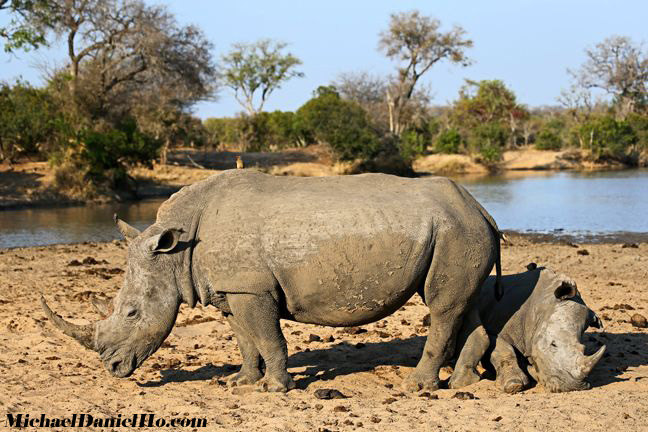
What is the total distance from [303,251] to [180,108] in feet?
140

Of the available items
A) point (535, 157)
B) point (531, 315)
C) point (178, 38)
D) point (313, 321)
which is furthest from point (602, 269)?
point (535, 157)

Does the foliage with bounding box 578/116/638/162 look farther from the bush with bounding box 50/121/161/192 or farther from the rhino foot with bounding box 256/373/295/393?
the rhino foot with bounding box 256/373/295/393

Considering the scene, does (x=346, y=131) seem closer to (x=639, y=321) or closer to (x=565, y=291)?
(x=639, y=321)

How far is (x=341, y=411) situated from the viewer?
227 inches

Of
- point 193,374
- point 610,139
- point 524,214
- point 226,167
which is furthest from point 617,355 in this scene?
point 610,139

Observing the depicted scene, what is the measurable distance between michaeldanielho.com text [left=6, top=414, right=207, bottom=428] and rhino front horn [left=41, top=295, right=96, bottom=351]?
0.80m

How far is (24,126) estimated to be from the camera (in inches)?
1324

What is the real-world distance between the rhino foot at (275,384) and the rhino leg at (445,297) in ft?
3.18

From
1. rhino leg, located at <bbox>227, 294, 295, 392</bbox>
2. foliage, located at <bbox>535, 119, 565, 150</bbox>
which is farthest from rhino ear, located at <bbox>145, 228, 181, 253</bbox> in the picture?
foliage, located at <bbox>535, 119, 565, 150</bbox>

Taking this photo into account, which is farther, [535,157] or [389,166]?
[535,157]

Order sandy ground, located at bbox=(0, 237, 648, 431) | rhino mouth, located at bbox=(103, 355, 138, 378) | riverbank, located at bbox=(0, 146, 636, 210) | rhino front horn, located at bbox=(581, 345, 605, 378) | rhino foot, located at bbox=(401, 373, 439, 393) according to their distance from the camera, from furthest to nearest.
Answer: riverbank, located at bbox=(0, 146, 636, 210)
rhino foot, located at bbox=(401, 373, 439, 393)
rhino mouth, located at bbox=(103, 355, 138, 378)
rhino front horn, located at bbox=(581, 345, 605, 378)
sandy ground, located at bbox=(0, 237, 648, 431)

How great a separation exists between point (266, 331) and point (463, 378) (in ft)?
5.61

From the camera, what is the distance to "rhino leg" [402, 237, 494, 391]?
6.38 meters

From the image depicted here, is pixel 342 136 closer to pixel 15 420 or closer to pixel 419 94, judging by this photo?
pixel 419 94
